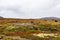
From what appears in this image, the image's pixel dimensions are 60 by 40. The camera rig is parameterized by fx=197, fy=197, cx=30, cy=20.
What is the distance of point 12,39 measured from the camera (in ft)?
142

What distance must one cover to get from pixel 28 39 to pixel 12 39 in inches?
151

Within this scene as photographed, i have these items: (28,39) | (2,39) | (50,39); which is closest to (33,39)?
(28,39)

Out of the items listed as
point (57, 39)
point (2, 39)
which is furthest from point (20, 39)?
point (57, 39)

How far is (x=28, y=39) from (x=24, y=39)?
914 mm

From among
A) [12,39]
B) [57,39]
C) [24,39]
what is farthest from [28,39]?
[57,39]

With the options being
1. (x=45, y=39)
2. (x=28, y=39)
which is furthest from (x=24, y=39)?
(x=45, y=39)

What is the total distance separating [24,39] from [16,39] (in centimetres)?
205

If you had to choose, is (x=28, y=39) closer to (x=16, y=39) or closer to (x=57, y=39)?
(x=16, y=39)

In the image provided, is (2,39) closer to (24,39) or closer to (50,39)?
(24,39)

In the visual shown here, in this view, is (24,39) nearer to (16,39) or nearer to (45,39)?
(16,39)

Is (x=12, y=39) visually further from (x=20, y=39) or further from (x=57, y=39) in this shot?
(x=57, y=39)

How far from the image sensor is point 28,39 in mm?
44906

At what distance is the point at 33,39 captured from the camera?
44906mm

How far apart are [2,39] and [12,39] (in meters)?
2.57
